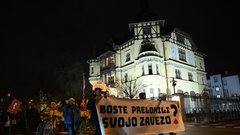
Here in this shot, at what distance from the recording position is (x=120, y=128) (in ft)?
24.2

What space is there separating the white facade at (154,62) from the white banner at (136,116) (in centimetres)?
3500

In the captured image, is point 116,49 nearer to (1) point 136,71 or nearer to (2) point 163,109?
(1) point 136,71

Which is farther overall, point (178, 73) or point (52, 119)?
point (178, 73)

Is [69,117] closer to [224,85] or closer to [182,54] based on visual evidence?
[182,54]

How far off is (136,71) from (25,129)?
100ft

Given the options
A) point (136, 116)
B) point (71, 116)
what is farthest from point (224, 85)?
point (136, 116)

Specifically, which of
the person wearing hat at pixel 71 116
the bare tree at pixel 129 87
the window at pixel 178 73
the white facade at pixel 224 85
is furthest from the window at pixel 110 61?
the person wearing hat at pixel 71 116

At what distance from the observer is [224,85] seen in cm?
7431

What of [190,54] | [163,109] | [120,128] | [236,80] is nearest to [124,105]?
[120,128]

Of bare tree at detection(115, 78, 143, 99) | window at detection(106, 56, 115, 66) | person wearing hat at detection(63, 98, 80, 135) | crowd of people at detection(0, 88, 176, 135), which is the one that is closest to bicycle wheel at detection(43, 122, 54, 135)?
crowd of people at detection(0, 88, 176, 135)

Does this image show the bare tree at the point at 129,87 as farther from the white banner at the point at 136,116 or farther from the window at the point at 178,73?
the white banner at the point at 136,116

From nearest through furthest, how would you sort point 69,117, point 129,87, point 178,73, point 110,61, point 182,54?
point 69,117 → point 129,87 → point 178,73 → point 182,54 → point 110,61

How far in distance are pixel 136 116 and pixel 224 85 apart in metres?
73.5

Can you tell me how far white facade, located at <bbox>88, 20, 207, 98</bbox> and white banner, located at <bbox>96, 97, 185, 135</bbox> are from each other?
3500 centimetres
